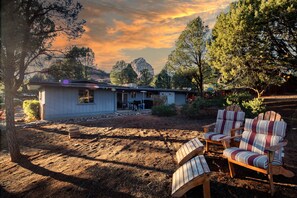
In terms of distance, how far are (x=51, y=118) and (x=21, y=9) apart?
31.5 ft

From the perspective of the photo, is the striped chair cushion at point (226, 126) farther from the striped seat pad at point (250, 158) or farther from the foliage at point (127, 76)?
the foliage at point (127, 76)

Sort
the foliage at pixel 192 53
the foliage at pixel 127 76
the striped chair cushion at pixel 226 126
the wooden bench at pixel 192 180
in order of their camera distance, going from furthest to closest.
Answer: the foliage at pixel 127 76, the foliage at pixel 192 53, the striped chair cushion at pixel 226 126, the wooden bench at pixel 192 180

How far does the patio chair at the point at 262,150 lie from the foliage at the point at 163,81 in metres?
37.9

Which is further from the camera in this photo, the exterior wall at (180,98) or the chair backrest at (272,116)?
the exterior wall at (180,98)

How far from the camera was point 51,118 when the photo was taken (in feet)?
44.6

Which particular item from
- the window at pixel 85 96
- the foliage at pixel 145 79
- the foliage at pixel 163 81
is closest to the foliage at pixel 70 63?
the window at pixel 85 96

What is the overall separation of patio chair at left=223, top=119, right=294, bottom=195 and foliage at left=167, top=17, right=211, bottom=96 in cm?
2086

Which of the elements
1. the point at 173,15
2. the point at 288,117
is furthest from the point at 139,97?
the point at 288,117

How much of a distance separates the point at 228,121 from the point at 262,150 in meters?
1.86

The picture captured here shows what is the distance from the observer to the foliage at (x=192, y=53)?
23359 mm

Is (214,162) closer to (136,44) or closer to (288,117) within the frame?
(288,117)

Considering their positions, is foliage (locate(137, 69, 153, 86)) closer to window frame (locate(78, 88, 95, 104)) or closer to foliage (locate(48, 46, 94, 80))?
window frame (locate(78, 88, 95, 104))

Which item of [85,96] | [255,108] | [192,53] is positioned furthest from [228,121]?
[192,53]

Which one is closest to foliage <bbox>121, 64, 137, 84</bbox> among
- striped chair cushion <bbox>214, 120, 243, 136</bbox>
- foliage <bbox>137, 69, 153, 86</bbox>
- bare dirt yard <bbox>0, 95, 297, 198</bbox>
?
foliage <bbox>137, 69, 153, 86</bbox>
